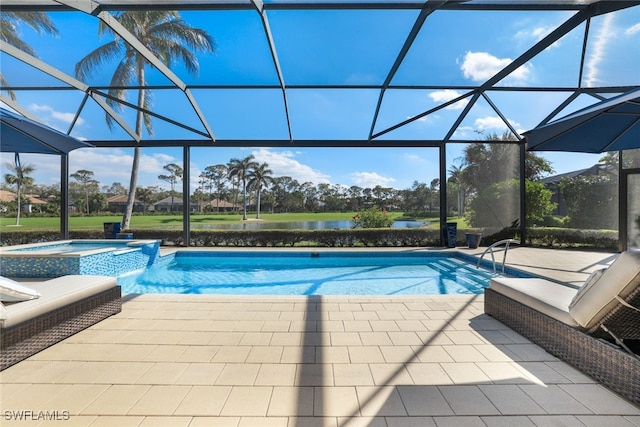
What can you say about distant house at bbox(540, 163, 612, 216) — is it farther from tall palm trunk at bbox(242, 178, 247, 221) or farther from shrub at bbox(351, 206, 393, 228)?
tall palm trunk at bbox(242, 178, 247, 221)

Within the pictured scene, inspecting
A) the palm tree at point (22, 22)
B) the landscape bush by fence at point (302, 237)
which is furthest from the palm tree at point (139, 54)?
the landscape bush by fence at point (302, 237)

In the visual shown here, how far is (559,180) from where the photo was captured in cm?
1026

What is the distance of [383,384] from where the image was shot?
2.20 meters

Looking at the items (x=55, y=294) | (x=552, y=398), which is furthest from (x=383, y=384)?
(x=55, y=294)

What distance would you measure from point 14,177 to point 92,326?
54.4 feet

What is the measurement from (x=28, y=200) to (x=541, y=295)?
706 inches

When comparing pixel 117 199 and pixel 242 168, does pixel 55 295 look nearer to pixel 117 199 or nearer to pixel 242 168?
pixel 117 199

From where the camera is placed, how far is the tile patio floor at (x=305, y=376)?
186 cm

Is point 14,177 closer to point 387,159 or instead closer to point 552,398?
point 387,159

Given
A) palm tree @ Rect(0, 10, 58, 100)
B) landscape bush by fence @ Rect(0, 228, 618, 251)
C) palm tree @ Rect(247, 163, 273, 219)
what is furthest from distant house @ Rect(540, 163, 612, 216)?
palm tree @ Rect(247, 163, 273, 219)

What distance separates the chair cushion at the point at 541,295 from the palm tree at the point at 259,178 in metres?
21.8

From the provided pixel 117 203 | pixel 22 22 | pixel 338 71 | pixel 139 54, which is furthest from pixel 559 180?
pixel 117 203

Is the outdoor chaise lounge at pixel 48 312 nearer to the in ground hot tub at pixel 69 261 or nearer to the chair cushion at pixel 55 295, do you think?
the chair cushion at pixel 55 295

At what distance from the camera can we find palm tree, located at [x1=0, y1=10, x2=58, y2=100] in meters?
5.93
